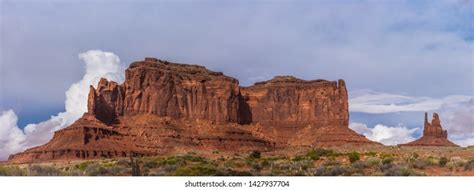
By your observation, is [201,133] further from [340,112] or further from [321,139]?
[340,112]

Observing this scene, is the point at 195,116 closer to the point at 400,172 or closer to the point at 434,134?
the point at 434,134

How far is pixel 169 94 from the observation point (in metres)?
131

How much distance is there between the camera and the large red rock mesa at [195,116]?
104 meters

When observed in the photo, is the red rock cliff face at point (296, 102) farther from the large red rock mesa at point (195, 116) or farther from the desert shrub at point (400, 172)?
the desert shrub at point (400, 172)

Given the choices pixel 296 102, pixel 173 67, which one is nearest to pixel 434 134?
pixel 296 102

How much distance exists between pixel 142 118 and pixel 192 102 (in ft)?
48.4

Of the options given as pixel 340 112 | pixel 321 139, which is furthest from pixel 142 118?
pixel 340 112

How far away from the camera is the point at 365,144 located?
422 feet

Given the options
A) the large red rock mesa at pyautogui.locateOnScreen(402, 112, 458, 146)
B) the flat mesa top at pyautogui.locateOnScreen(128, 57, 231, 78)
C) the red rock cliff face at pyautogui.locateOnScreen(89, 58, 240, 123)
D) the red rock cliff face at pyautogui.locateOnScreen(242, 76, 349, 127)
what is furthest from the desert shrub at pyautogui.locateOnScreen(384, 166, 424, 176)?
the red rock cliff face at pyautogui.locateOnScreen(242, 76, 349, 127)

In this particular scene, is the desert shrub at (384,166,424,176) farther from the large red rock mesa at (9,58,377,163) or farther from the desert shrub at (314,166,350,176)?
the large red rock mesa at (9,58,377,163)

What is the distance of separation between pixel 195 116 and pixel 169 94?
268 inches

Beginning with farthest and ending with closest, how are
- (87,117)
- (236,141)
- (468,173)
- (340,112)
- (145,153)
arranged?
1. (340,112)
2. (236,141)
3. (87,117)
4. (145,153)
5. (468,173)

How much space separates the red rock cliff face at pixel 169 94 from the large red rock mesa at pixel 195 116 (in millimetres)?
180

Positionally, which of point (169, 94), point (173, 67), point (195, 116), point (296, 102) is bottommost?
point (195, 116)
